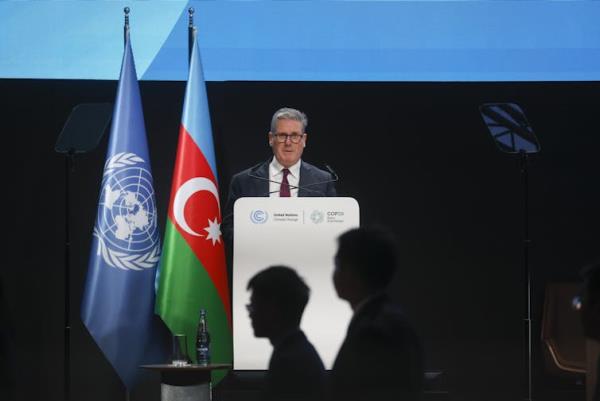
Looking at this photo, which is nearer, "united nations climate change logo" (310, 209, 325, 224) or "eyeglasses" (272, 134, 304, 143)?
"united nations climate change logo" (310, 209, 325, 224)

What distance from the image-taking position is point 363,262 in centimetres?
206

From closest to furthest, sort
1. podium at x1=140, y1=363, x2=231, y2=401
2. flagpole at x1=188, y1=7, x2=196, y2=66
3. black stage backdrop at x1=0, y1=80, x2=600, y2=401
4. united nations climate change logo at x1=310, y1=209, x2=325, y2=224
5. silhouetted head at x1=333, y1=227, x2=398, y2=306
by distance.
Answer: silhouetted head at x1=333, y1=227, x2=398, y2=306, podium at x1=140, y1=363, x2=231, y2=401, united nations climate change logo at x1=310, y1=209, x2=325, y2=224, flagpole at x1=188, y1=7, x2=196, y2=66, black stage backdrop at x1=0, y1=80, x2=600, y2=401

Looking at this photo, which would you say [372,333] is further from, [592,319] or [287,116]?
[287,116]

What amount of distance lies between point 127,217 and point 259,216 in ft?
3.10

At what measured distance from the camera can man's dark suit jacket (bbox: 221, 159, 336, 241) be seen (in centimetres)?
557

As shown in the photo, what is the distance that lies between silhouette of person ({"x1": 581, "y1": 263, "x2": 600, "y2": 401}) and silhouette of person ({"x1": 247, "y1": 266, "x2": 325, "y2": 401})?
54 cm

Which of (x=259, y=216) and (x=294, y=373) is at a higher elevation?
(x=259, y=216)

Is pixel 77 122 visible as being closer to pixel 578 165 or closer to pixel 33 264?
pixel 33 264

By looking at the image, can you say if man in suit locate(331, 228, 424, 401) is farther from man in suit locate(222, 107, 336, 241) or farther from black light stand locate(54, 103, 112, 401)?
black light stand locate(54, 103, 112, 401)

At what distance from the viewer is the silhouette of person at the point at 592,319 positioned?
1.87m

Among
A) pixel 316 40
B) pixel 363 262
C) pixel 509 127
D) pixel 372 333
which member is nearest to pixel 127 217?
pixel 316 40

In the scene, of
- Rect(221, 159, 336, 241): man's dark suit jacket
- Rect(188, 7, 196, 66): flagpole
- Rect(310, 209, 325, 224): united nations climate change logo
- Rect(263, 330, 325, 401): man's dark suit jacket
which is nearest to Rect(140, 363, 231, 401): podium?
Rect(310, 209, 325, 224): united nations climate change logo

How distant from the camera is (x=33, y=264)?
6.16 meters

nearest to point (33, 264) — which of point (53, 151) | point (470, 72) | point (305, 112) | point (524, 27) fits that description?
point (53, 151)
